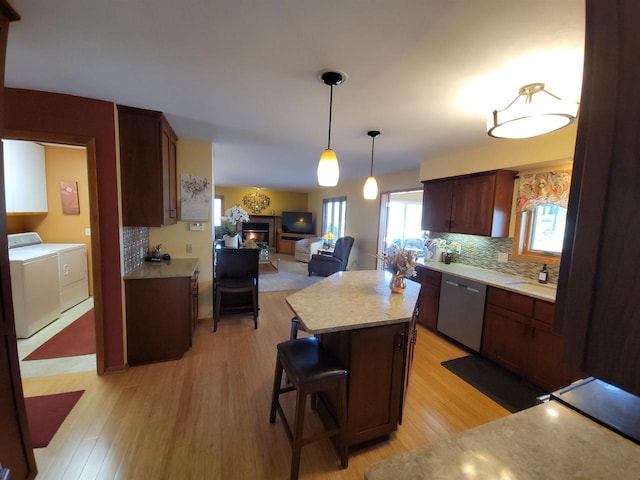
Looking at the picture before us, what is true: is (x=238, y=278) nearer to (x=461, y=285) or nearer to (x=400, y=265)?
(x=400, y=265)

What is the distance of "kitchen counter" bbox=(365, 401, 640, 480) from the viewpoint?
67 centimetres

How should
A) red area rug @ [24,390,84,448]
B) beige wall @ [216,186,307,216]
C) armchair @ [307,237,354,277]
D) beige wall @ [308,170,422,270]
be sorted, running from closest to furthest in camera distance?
red area rug @ [24,390,84,448] → beige wall @ [308,170,422,270] → armchair @ [307,237,354,277] → beige wall @ [216,186,307,216]

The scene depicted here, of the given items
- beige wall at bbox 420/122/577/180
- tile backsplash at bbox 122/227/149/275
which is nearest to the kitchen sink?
beige wall at bbox 420/122/577/180

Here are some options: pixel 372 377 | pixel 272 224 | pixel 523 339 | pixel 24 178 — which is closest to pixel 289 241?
pixel 272 224

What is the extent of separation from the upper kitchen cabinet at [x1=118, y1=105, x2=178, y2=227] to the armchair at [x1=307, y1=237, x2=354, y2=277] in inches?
153

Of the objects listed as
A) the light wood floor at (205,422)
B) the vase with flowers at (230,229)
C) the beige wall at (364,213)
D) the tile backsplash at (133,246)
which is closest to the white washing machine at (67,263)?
the tile backsplash at (133,246)

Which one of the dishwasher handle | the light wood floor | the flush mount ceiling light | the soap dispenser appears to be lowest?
the light wood floor

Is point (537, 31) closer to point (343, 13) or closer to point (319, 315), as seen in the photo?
point (343, 13)

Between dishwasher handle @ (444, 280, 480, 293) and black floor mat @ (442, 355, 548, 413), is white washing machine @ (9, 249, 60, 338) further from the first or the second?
dishwasher handle @ (444, 280, 480, 293)

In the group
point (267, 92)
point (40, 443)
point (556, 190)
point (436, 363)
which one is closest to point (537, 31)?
point (267, 92)

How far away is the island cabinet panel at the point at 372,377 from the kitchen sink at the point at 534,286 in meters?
1.67

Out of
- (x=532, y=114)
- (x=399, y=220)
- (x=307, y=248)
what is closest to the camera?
(x=532, y=114)

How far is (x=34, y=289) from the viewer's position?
2.96m

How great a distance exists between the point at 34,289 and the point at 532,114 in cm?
486
